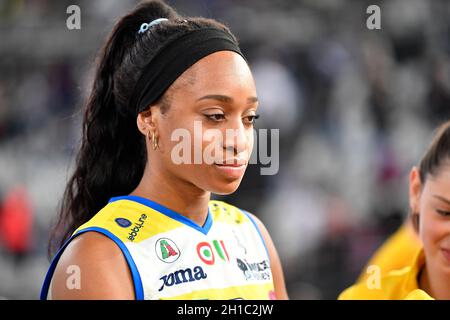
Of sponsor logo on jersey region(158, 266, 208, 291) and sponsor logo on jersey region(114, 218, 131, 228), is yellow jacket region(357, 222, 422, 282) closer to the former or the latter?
sponsor logo on jersey region(158, 266, 208, 291)

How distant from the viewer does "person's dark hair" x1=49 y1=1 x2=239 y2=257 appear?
7.79 feet

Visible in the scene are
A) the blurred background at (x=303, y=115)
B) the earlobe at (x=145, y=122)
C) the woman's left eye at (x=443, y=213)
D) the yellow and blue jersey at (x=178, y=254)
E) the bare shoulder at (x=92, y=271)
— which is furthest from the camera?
the blurred background at (x=303, y=115)

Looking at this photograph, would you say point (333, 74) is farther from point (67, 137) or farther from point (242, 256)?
point (242, 256)

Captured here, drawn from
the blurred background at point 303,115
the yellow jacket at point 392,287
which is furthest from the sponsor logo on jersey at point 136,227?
the blurred background at point 303,115

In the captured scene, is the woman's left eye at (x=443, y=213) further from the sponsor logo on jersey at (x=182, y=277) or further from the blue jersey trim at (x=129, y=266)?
the blue jersey trim at (x=129, y=266)

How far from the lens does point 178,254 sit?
7.28 feet

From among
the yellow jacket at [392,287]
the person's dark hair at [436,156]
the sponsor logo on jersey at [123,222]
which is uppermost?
the person's dark hair at [436,156]

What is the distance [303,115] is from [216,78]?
533cm

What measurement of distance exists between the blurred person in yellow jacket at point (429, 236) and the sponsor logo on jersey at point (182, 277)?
69cm

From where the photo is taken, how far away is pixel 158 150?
2246mm

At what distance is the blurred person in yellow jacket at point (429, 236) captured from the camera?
252 cm

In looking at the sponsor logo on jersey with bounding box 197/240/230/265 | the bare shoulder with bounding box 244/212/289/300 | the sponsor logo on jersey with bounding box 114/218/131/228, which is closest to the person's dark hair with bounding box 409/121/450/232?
the bare shoulder with bounding box 244/212/289/300

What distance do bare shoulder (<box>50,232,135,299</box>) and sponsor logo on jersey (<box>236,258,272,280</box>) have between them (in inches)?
15.4

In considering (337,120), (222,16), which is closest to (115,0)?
(222,16)
